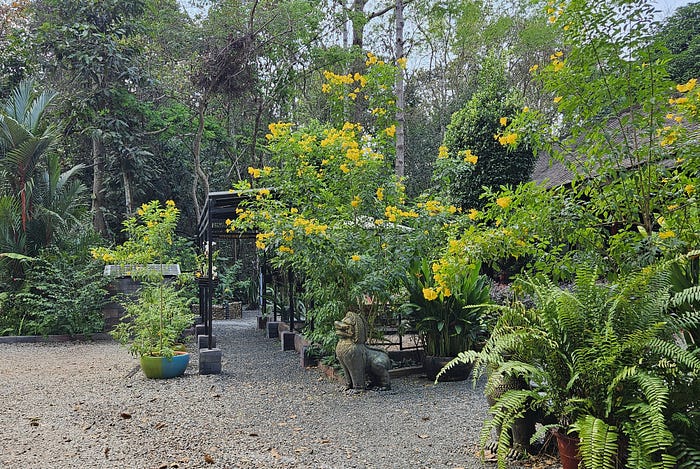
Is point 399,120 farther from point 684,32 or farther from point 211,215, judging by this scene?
point 684,32

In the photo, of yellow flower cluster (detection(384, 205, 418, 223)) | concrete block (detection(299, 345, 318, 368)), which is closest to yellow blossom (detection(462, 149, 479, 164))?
yellow flower cluster (detection(384, 205, 418, 223))

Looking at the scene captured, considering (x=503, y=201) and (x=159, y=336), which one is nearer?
(x=503, y=201)

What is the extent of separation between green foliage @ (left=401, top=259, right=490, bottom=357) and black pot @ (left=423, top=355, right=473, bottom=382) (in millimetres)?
146

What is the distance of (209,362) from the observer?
619 cm

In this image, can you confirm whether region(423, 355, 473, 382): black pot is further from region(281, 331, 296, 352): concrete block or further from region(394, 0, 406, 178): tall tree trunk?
region(394, 0, 406, 178): tall tree trunk

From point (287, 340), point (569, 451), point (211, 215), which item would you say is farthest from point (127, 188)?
point (569, 451)

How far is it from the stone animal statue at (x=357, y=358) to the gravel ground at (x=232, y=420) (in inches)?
5.7

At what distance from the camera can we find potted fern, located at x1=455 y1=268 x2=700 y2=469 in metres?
2.28

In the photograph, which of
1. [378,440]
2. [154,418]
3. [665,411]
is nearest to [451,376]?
[378,440]

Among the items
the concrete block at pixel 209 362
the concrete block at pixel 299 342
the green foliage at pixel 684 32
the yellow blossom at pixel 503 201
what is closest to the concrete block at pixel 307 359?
the concrete block at pixel 299 342

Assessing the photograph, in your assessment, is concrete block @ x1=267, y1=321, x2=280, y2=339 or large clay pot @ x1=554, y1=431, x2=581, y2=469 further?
concrete block @ x1=267, y1=321, x2=280, y2=339

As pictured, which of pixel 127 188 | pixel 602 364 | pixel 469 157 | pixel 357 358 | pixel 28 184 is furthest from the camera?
pixel 127 188

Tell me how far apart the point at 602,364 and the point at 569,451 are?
466mm

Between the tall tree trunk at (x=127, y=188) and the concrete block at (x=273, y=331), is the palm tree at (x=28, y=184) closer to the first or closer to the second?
the tall tree trunk at (x=127, y=188)
